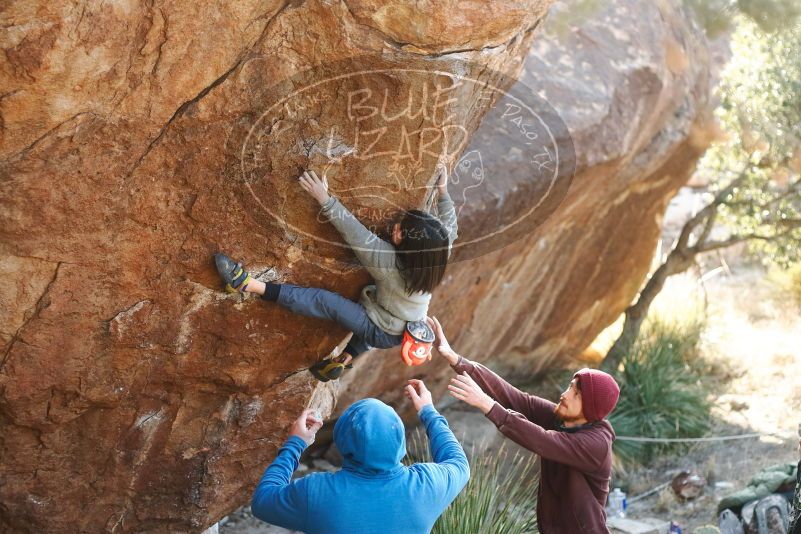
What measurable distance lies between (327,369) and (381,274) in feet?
2.59

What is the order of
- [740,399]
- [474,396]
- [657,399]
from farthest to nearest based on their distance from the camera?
[740,399]
[657,399]
[474,396]

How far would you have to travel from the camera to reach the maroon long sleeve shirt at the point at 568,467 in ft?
13.2

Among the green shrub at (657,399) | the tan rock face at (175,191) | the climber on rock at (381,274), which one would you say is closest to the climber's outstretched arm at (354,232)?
the climber on rock at (381,274)

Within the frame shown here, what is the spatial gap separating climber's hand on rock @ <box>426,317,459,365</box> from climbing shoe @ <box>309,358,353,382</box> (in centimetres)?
56

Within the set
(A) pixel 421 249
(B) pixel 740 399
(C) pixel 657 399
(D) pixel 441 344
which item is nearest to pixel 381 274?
(A) pixel 421 249

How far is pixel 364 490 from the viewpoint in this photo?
128 inches

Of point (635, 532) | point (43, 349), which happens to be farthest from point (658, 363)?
point (43, 349)

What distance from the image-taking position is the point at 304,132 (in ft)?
14.6

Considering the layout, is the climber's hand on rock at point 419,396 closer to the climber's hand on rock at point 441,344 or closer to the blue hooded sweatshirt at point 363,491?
the blue hooded sweatshirt at point 363,491

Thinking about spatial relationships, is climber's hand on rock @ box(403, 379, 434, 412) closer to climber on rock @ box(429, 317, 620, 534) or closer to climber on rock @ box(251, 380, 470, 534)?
climber on rock @ box(429, 317, 620, 534)

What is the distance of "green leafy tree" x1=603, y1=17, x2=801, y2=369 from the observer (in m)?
9.45

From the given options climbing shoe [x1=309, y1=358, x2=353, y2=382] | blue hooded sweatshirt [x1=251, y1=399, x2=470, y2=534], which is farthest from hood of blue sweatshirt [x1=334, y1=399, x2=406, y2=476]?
climbing shoe [x1=309, y1=358, x2=353, y2=382]

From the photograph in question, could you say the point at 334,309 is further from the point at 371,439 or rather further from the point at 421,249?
the point at 371,439

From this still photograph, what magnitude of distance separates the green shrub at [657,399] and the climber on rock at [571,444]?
5003 mm
